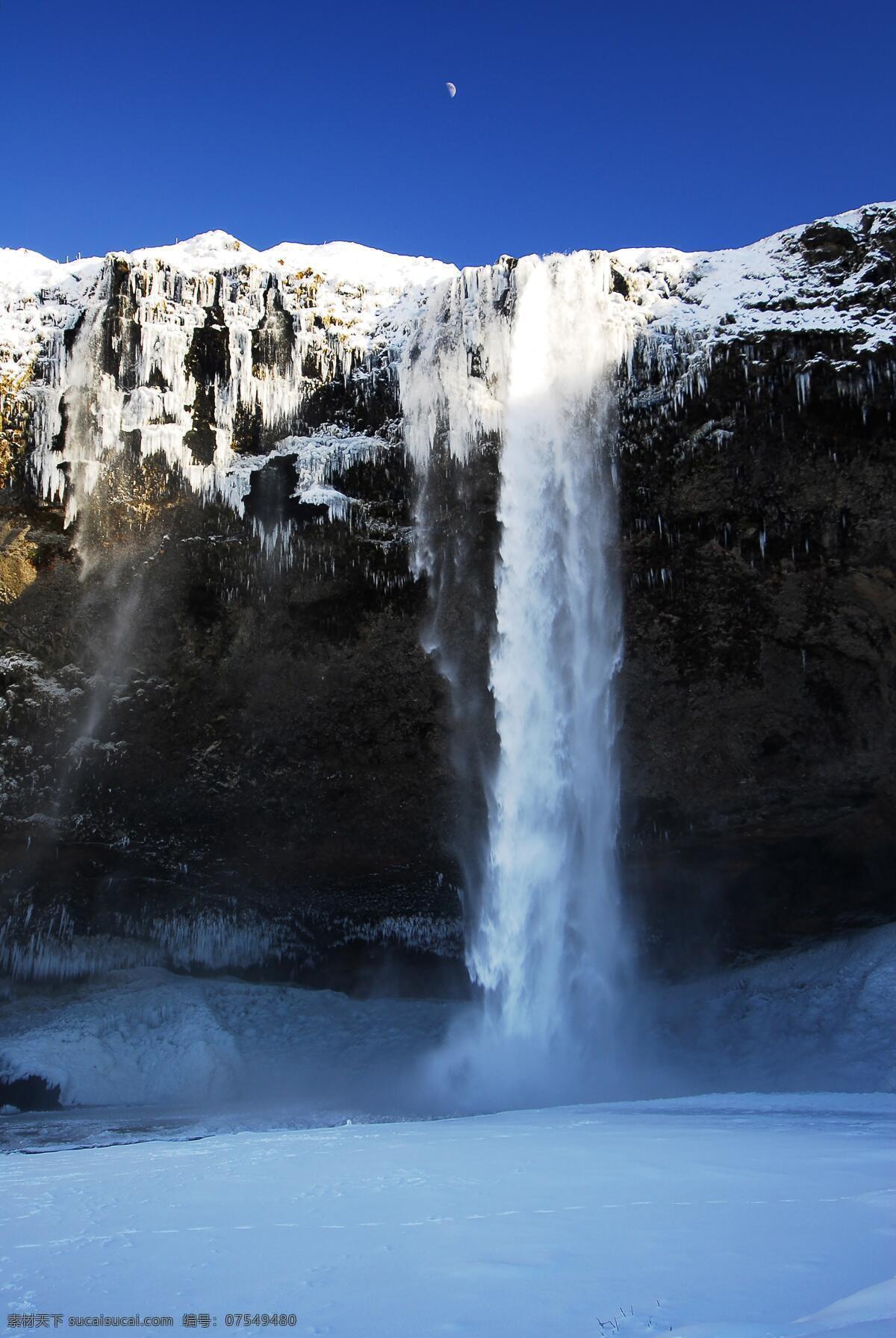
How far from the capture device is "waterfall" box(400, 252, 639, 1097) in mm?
15453

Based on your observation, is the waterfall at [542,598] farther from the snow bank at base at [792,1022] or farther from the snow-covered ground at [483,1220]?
the snow-covered ground at [483,1220]

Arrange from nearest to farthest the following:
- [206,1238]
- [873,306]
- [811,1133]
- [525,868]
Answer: [206,1238] → [811,1133] → [873,306] → [525,868]

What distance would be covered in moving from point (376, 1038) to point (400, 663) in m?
7.04

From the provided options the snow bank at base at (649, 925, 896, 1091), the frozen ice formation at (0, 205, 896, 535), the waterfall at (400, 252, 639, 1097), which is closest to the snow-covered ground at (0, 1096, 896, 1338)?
the snow bank at base at (649, 925, 896, 1091)

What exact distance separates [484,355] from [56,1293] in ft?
47.2

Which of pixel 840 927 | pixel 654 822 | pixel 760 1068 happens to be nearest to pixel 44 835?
pixel 654 822

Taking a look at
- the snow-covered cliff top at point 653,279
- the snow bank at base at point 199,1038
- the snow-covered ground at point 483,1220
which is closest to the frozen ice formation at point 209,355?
the snow-covered cliff top at point 653,279

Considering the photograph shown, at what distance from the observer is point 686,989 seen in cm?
1753

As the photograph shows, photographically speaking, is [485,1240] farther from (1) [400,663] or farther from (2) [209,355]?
(2) [209,355]

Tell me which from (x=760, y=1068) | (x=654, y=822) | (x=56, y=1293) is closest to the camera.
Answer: (x=56, y=1293)

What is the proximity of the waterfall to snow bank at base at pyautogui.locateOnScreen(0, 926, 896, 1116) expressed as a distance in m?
1.51

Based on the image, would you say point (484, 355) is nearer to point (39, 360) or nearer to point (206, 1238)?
point (39, 360)

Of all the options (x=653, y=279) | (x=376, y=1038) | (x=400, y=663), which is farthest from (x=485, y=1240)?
(x=376, y=1038)

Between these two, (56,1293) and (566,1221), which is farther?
(566,1221)
